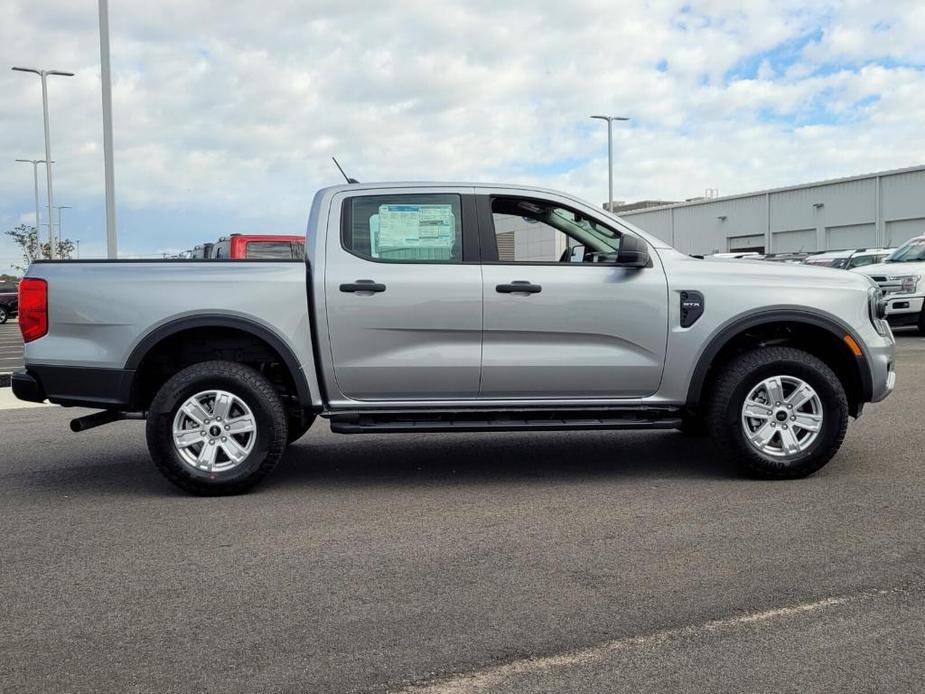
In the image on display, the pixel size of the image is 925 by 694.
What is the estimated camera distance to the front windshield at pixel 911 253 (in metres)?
18.3

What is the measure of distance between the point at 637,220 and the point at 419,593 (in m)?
61.3

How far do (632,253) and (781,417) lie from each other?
4.69ft

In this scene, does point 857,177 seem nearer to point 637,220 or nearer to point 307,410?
point 637,220

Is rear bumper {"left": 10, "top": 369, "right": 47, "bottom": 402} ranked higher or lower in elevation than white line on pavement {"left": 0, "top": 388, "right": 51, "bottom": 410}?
higher

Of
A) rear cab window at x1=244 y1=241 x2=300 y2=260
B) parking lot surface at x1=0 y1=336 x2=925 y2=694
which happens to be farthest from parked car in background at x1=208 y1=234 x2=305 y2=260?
parking lot surface at x1=0 y1=336 x2=925 y2=694

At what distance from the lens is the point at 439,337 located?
6.05 meters

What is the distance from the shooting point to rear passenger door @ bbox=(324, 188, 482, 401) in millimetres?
5988

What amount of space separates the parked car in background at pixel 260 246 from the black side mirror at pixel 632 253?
10303 millimetres

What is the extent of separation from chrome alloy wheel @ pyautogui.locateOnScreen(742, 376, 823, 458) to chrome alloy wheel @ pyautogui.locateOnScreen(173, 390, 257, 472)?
312 cm

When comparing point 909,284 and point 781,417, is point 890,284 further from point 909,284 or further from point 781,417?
point 781,417

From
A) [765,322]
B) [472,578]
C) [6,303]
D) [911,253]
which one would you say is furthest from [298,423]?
[6,303]

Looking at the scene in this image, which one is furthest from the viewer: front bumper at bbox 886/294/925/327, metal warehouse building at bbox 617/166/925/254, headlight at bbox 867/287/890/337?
metal warehouse building at bbox 617/166/925/254

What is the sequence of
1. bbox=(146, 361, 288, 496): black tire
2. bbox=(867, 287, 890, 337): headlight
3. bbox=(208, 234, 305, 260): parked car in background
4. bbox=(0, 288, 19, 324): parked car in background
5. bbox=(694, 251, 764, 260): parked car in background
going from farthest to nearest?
bbox=(0, 288, 19, 324): parked car in background → bbox=(208, 234, 305, 260): parked car in background → bbox=(694, 251, 764, 260): parked car in background → bbox=(867, 287, 890, 337): headlight → bbox=(146, 361, 288, 496): black tire

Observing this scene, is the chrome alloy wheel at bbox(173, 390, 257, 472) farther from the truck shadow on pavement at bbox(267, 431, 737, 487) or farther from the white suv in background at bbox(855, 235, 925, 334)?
the white suv in background at bbox(855, 235, 925, 334)
